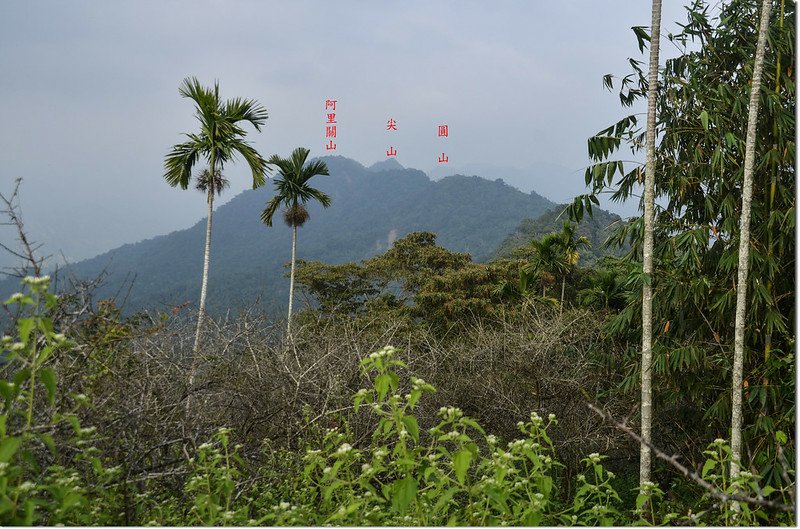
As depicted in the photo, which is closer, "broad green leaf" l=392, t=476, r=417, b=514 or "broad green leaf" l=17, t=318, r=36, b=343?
"broad green leaf" l=17, t=318, r=36, b=343

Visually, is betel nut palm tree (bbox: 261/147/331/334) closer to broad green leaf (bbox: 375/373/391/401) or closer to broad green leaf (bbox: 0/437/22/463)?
broad green leaf (bbox: 375/373/391/401)

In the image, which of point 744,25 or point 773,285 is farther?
point 744,25

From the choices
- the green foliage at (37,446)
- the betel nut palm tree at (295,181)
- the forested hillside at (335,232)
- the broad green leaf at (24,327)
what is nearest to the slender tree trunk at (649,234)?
the green foliage at (37,446)

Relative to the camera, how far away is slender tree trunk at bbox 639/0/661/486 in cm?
657

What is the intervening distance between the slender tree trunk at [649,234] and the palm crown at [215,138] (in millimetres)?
7928

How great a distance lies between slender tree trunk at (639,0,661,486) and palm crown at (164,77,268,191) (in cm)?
793

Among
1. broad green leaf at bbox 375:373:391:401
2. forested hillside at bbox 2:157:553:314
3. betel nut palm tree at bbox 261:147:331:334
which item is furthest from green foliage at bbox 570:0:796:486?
forested hillside at bbox 2:157:553:314

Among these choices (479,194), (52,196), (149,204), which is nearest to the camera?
(479,194)

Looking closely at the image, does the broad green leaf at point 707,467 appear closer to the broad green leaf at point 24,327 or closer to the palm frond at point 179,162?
the broad green leaf at point 24,327

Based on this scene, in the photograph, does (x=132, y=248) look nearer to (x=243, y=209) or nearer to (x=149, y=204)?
(x=243, y=209)

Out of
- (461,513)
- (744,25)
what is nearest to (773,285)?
(744,25)

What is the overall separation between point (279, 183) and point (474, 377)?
38.7 ft

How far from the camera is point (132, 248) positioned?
287ft

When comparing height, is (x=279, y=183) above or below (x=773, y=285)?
above
